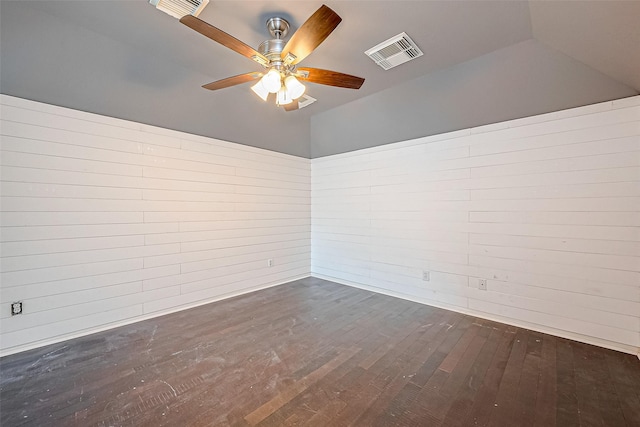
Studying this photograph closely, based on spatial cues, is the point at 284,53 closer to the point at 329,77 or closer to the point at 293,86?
the point at 293,86

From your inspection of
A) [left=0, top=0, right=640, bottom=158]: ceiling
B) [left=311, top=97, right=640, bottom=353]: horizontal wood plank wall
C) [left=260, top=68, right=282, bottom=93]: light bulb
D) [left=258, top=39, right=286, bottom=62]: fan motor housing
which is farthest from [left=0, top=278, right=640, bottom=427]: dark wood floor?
[left=258, top=39, right=286, bottom=62]: fan motor housing

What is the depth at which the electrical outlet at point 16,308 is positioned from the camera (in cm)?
235

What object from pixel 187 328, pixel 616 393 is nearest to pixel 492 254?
pixel 616 393

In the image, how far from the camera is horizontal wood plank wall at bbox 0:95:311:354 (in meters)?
2.39

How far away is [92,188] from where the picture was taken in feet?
9.02

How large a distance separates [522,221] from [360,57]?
2.57 meters

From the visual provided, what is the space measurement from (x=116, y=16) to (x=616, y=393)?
16.2ft

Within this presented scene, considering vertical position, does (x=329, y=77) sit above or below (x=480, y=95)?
below

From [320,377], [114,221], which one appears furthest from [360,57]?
[114,221]

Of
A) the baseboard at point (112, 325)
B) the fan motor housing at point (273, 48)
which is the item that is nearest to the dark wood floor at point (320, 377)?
the baseboard at point (112, 325)

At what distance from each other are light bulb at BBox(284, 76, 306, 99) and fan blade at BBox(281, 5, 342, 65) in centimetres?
14

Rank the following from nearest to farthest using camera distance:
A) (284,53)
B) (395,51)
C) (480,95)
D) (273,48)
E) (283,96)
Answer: (284,53)
(273,48)
(283,96)
(395,51)
(480,95)

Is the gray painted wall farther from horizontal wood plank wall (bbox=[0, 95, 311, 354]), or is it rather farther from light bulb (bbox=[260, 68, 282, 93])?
horizontal wood plank wall (bbox=[0, 95, 311, 354])

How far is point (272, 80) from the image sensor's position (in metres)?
2.02
